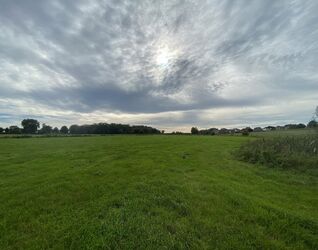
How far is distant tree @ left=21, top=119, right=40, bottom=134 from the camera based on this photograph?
107 metres

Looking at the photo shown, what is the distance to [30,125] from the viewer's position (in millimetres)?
109062

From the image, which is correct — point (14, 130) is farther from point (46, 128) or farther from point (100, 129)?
point (100, 129)

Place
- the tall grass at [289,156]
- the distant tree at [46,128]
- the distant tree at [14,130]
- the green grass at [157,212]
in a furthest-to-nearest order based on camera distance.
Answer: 1. the distant tree at [46,128]
2. the distant tree at [14,130]
3. the tall grass at [289,156]
4. the green grass at [157,212]

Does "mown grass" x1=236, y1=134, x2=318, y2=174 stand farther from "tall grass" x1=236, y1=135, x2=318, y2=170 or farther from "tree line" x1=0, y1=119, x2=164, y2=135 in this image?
"tree line" x1=0, y1=119, x2=164, y2=135

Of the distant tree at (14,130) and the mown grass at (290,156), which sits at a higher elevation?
the distant tree at (14,130)

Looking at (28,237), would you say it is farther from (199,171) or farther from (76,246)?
(199,171)

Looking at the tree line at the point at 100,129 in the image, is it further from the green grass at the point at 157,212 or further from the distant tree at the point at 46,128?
the green grass at the point at 157,212

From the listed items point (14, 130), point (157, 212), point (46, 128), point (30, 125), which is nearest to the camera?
point (157, 212)

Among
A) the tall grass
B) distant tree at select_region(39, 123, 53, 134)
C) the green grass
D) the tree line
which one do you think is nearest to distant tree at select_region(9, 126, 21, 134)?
the tree line

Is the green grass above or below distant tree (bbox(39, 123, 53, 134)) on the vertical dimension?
below

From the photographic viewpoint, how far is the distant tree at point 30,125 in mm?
107425

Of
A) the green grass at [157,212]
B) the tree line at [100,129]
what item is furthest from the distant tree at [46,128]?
the green grass at [157,212]

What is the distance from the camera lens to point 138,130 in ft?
354

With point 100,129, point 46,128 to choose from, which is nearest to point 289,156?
point 100,129
